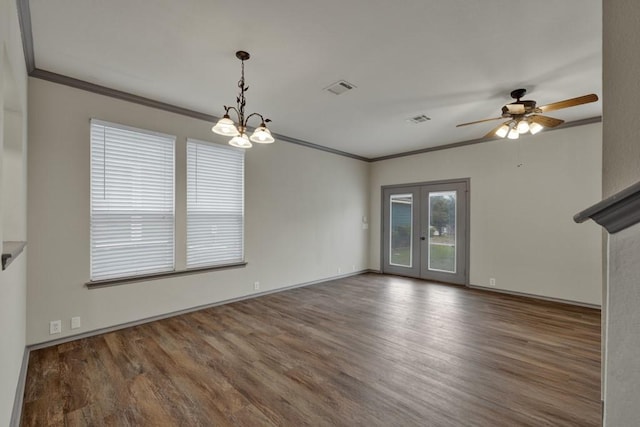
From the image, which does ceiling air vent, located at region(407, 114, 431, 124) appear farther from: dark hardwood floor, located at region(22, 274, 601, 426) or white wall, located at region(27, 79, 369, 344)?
dark hardwood floor, located at region(22, 274, 601, 426)

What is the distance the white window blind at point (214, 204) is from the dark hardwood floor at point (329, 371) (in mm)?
909

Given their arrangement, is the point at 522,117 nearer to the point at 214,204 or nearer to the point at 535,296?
the point at 535,296

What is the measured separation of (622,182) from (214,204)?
436 cm

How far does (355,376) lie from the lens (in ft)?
8.29

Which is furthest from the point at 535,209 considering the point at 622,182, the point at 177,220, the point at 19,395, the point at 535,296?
the point at 19,395

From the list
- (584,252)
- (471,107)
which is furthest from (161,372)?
(584,252)

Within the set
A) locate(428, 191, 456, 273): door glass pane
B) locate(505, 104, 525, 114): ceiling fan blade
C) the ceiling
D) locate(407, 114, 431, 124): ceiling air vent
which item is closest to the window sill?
the ceiling

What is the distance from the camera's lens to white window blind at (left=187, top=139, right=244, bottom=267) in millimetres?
4211

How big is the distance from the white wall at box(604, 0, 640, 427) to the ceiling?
147 cm

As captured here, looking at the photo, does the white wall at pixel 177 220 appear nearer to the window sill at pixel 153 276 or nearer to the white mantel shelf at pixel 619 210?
the window sill at pixel 153 276

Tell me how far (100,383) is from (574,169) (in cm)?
652

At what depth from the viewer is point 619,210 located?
71 centimetres

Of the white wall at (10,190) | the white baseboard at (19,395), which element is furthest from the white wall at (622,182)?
the white baseboard at (19,395)

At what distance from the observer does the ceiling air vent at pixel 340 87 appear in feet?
10.9
